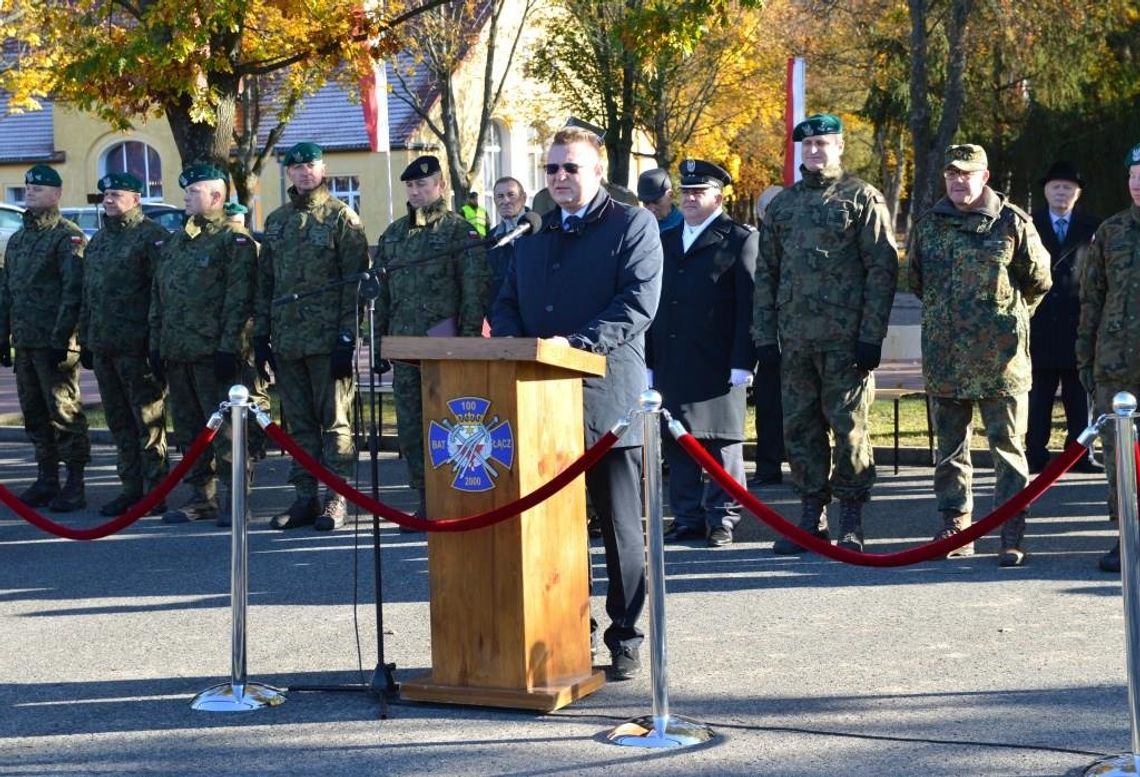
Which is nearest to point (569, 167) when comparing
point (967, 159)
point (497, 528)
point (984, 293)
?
point (497, 528)

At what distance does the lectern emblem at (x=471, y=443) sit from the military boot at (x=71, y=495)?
20.5 ft

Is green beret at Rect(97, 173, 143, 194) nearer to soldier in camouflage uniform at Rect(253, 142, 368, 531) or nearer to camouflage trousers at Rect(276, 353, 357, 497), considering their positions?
soldier in camouflage uniform at Rect(253, 142, 368, 531)

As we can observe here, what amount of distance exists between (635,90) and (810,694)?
24.4 m

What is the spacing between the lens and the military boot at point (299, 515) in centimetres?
1066

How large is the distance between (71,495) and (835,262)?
18.9 feet

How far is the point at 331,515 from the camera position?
10578mm

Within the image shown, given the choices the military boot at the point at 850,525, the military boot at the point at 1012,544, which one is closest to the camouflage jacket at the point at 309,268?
the military boot at the point at 850,525

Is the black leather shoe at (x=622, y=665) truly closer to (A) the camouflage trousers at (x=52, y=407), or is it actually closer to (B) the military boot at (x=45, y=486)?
(A) the camouflage trousers at (x=52, y=407)

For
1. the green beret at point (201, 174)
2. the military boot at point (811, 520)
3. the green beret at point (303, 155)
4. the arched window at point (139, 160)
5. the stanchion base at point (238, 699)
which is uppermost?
the arched window at point (139, 160)

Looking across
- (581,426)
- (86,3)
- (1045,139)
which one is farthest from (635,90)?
(581,426)

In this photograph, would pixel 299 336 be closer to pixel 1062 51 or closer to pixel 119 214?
pixel 119 214

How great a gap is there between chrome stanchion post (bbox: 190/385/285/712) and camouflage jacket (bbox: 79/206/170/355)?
5.04 meters

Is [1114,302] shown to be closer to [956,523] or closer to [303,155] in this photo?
[956,523]

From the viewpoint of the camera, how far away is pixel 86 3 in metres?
15.3
